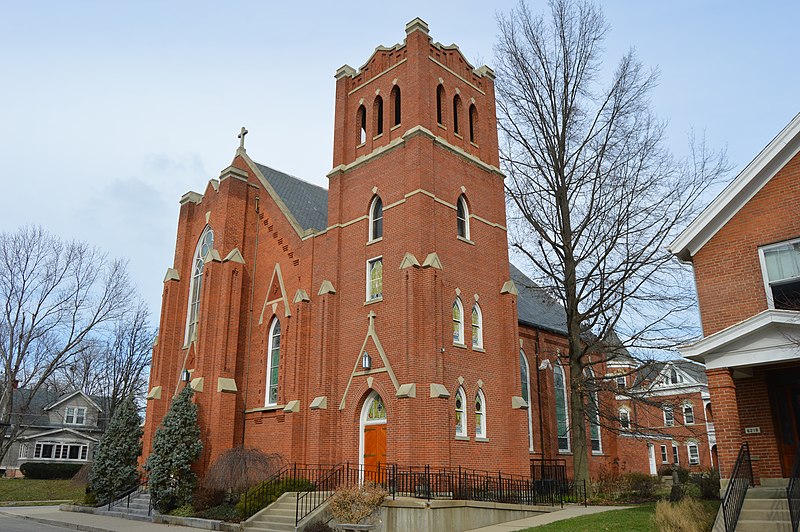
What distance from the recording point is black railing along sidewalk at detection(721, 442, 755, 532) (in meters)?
11.2

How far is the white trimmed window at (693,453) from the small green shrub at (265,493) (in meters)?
37.4

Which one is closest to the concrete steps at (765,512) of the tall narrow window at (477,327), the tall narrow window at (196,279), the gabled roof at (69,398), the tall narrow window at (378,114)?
the tall narrow window at (477,327)

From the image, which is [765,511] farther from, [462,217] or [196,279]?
[196,279]

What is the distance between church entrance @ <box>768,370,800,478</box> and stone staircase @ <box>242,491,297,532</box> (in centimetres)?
1145

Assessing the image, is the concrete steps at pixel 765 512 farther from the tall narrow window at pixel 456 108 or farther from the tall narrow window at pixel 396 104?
the tall narrow window at pixel 396 104

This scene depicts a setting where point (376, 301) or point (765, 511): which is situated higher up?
point (376, 301)

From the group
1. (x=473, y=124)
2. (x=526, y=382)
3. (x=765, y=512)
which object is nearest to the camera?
(x=765, y=512)

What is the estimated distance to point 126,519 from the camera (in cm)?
2127

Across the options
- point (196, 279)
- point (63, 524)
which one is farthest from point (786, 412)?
point (196, 279)

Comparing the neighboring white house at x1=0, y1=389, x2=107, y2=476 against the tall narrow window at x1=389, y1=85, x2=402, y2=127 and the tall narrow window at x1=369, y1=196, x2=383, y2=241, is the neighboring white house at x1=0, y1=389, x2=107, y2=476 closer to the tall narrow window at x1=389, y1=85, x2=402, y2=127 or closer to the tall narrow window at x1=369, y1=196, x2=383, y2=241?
the tall narrow window at x1=369, y1=196, x2=383, y2=241

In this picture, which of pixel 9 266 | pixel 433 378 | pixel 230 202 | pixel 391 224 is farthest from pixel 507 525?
pixel 9 266

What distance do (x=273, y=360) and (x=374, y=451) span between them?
651cm

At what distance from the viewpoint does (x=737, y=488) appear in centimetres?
1214

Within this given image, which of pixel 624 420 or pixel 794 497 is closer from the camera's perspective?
pixel 794 497
